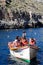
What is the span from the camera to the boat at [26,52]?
43.4m

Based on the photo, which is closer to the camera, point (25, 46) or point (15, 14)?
point (25, 46)

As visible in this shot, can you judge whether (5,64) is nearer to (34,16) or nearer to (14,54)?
(14,54)

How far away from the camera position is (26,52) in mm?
43875

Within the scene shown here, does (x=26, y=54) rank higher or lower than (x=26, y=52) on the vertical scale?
lower

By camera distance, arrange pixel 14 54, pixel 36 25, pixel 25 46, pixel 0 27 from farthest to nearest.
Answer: pixel 36 25
pixel 0 27
pixel 14 54
pixel 25 46

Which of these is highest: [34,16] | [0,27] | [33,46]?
[33,46]

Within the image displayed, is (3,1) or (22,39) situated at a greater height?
(22,39)

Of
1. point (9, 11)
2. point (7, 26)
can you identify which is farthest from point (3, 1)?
point (7, 26)

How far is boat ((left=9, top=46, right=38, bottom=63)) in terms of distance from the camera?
43.4m

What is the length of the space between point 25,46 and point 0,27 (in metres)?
88.0

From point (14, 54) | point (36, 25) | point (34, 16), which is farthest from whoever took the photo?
point (34, 16)

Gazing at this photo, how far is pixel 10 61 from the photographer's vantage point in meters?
46.1

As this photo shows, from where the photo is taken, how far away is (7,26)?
134 metres

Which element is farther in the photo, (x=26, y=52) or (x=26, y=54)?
(x=26, y=54)
